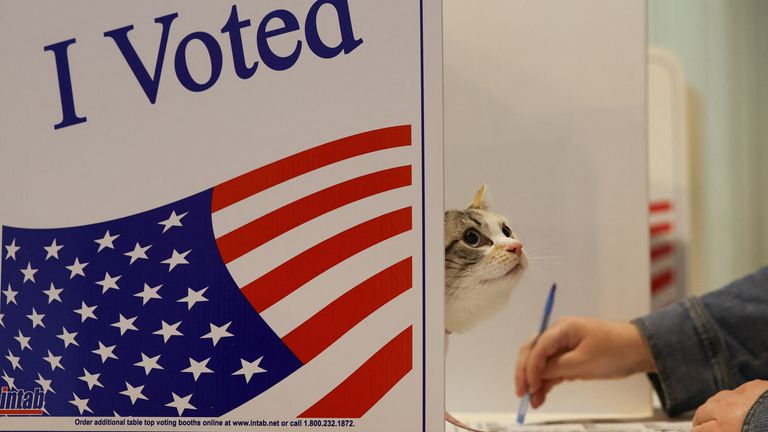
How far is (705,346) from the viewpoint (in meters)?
0.83

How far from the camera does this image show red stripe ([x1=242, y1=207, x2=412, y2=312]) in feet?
1.73

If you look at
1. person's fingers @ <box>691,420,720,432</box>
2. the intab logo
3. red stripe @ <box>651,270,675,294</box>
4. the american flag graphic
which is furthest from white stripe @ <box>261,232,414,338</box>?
red stripe @ <box>651,270,675,294</box>

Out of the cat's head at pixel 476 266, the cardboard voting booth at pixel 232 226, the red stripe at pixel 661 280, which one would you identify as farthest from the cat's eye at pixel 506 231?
the red stripe at pixel 661 280

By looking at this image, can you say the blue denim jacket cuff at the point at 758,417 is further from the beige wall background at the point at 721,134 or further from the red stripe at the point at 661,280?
the beige wall background at the point at 721,134

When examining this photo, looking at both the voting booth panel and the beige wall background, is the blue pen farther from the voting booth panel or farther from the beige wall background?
the beige wall background

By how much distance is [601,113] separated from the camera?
843 mm

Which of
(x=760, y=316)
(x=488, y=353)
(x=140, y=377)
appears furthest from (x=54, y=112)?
(x=760, y=316)

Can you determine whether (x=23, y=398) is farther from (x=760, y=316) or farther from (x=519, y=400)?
(x=760, y=316)

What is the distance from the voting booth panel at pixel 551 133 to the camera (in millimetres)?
835

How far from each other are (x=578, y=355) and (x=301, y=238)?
0.45 m

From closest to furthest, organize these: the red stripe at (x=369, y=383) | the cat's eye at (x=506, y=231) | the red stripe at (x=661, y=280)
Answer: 1. the red stripe at (x=369, y=383)
2. the cat's eye at (x=506, y=231)
3. the red stripe at (x=661, y=280)

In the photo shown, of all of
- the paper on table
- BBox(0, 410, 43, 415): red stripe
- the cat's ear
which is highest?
the cat's ear

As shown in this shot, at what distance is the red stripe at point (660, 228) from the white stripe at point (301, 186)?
35.0 inches

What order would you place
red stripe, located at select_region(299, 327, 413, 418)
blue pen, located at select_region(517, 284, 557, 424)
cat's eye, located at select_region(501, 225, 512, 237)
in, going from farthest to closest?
blue pen, located at select_region(517, 284, 557, 424), cat's eye, located at select_region(501, 225, 512, 237), red stripe, located at select_region(299, 327, 413, 418)
